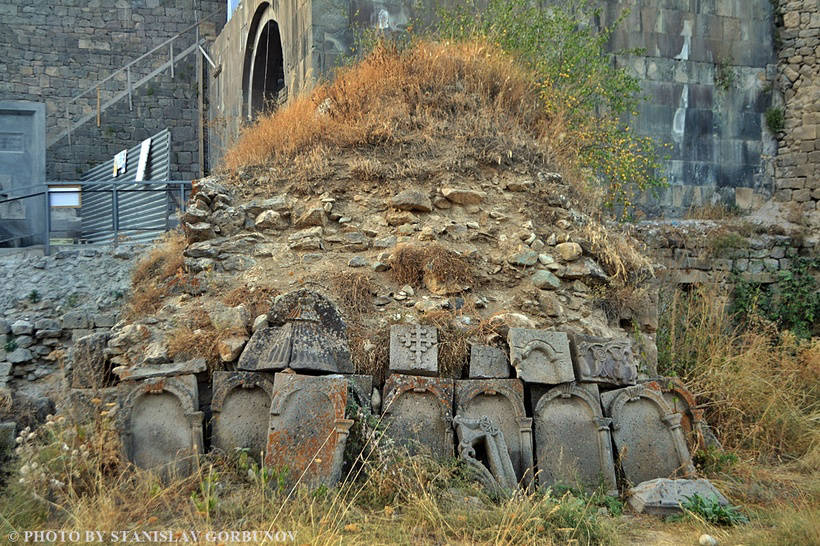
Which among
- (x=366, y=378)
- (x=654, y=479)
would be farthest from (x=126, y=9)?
(x=654, y=479)

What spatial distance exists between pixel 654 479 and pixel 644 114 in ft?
23.8

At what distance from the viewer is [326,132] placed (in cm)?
735

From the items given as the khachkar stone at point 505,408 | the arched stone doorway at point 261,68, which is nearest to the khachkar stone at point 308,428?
the khachkar stone at point 505,408

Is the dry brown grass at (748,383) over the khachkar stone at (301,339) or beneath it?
beneath

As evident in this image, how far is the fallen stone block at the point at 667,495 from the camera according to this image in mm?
4535

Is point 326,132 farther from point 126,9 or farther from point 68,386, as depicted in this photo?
point 126,9

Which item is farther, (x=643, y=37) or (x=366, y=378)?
(x=643, y=37)

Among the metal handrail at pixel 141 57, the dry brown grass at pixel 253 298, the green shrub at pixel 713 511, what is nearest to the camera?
the green shrub at pixel 713 511

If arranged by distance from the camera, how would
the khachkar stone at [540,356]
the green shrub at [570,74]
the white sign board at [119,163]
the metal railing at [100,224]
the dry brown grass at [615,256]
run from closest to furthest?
the khachkar stone at [540,356] → the dry brown grass at [615,256] → the green shrub at [570,74] → the metal railing at [100,224] → the white sign board at [119,163]

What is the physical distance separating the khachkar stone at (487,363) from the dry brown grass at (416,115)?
2201 mm

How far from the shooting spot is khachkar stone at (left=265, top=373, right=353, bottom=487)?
434 cm

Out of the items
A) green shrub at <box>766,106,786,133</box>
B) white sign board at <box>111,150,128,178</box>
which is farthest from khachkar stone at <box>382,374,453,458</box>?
white sign board at <box>111,150,128,178</box>

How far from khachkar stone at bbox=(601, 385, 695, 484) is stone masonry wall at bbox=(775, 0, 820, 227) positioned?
7370 millimetres

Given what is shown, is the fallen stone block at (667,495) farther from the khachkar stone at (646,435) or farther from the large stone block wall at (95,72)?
the large stone block wall at (95,72)
